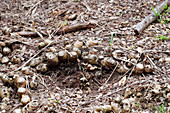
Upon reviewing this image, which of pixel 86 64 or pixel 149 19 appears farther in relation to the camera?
pixel 149 19

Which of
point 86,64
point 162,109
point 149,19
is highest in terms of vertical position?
point 149,19

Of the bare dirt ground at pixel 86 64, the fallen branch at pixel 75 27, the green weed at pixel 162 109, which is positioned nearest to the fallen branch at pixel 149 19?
the bare dirt ground at pixel 86 64

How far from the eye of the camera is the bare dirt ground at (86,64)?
2166mm

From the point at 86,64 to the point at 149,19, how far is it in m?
1.57

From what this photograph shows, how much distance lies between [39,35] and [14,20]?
0.83m

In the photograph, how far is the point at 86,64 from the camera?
2.64 meters

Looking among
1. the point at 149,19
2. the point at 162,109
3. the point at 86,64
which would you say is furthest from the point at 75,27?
the point at 162,109

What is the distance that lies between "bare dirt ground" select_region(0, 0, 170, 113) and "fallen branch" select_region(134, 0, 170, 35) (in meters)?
0.08

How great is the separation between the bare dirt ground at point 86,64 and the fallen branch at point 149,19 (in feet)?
0.27

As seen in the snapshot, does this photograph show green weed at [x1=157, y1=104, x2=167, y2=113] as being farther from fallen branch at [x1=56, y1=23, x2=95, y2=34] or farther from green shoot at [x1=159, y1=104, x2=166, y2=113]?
fallen branch at [x1=56, y1=23, x2=95, y2=34]

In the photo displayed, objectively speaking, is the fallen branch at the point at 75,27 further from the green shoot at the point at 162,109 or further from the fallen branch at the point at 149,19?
the green shoot at the point at 162,109

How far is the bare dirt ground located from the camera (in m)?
2.17

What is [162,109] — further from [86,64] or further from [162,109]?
[86,64]

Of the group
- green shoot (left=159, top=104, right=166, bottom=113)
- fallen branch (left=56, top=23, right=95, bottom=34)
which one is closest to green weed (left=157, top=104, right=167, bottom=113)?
green shoot (left=159, top=104, right=166, bottom=113)
